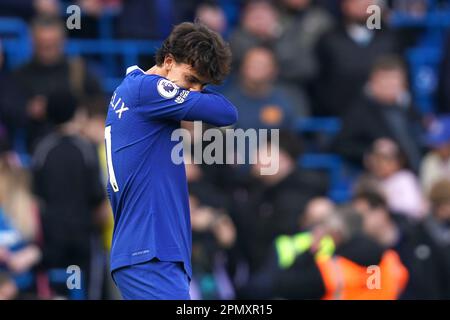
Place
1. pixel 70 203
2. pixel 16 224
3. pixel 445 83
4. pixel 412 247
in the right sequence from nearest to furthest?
pixel 70 203
pixel 16 224
pixel 412 247
pixel 445 83

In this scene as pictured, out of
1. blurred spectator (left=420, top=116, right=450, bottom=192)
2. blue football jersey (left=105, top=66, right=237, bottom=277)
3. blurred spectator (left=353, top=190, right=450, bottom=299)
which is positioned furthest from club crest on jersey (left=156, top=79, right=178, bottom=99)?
blurred spectator (left=420, top=116, right=450, bottom=192)

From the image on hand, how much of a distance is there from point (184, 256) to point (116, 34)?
5.92 m

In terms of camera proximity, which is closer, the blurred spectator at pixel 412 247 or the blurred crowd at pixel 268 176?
the blurred crowd at pixel 268 176

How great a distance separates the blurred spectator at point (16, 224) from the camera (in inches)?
377

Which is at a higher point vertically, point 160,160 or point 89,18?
point 89,18

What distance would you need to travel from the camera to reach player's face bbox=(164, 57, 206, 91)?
254 inches

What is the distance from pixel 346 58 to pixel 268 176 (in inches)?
73.6

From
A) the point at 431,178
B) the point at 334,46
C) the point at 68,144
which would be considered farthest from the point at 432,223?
the point at 68,144

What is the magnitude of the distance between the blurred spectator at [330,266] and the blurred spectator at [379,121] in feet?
5.28

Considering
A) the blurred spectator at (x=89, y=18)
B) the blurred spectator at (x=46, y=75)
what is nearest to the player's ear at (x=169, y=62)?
the blurred spectator at (x=46, y=75)

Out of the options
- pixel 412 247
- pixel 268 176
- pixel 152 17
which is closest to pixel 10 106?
pixel 152 17

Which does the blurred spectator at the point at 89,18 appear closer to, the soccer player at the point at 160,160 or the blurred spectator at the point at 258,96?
the blurred spectator at the point at 258,96

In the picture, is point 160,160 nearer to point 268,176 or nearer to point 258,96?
point 268,176

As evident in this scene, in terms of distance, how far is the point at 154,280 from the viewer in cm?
642
